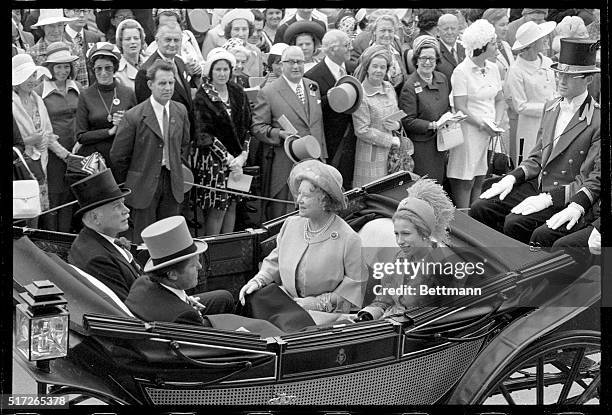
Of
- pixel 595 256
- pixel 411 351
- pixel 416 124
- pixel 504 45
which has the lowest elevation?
pixel 411 351

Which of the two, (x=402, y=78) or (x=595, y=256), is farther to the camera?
(x=402, y=78)

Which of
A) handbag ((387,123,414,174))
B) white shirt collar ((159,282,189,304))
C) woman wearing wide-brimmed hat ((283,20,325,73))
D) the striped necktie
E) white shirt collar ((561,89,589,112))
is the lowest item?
white shirt collar ((159,282,189,304))

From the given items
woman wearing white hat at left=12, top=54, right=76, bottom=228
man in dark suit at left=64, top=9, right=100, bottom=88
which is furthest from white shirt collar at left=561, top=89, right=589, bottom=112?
woman wearing white hat at left=12, top=54, right=76, bottom=228

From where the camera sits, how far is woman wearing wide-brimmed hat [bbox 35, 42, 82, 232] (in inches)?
224

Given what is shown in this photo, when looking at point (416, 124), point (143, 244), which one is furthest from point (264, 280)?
point (416, 124)

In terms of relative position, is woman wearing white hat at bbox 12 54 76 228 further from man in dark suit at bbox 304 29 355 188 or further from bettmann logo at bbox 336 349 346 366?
bettmann logo at bbox 336 349 346 366

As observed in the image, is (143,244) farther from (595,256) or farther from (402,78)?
(595,256)

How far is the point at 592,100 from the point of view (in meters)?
5.73

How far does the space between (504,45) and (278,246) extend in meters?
1.43

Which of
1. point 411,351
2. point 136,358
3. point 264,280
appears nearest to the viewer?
point 136,358

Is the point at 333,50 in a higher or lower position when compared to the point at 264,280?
higher

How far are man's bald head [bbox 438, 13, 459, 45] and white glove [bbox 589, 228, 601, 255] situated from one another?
1.09m

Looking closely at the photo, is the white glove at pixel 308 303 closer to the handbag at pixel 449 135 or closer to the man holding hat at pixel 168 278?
the man holding hat at pixel 168 278

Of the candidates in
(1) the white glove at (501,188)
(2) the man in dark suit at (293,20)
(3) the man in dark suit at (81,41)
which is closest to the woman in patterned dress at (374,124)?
(2) the man in dark suit at (293,20)
